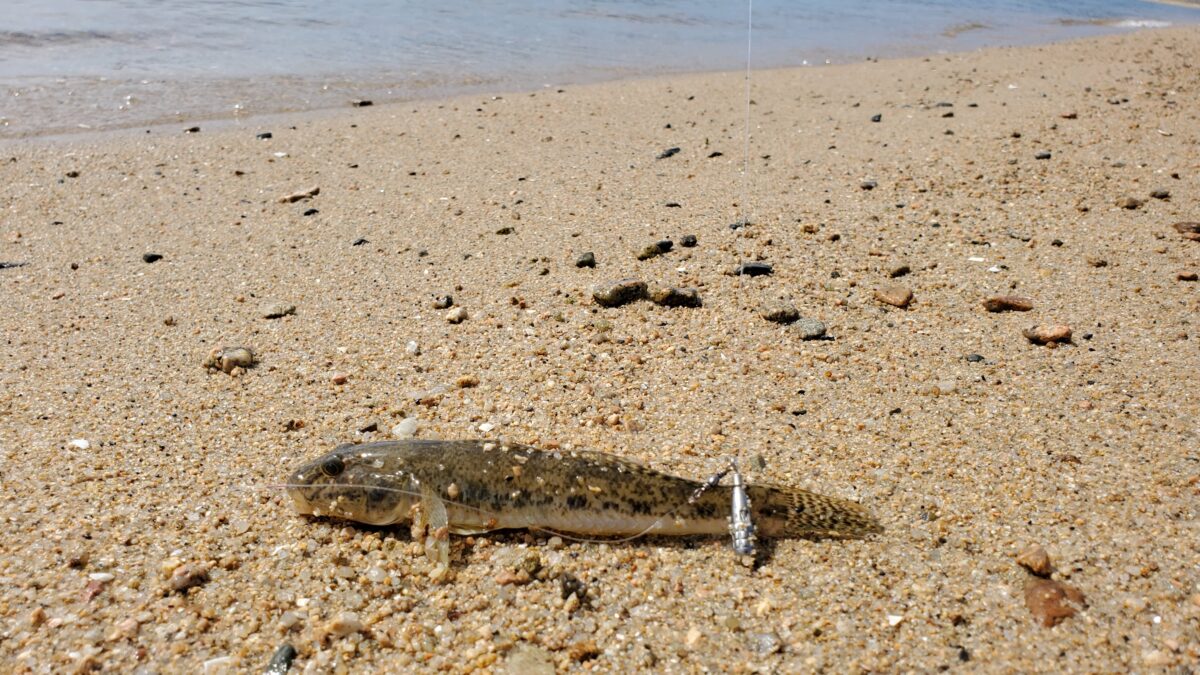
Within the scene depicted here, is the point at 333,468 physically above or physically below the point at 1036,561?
above

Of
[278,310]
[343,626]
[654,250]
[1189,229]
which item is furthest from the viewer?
[1189,229]

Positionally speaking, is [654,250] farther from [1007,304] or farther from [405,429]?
[405,429]

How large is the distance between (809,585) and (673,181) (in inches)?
210

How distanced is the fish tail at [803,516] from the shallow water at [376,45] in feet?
32.5

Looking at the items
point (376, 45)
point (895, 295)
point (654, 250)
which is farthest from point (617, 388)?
point (376, 45)

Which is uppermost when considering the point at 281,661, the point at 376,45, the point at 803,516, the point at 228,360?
the point at 376,45

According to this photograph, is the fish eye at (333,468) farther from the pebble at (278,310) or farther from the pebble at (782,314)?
the pebble at (782,314)

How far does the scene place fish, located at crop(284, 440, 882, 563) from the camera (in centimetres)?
331

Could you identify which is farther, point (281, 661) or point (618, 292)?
point (618, 292)

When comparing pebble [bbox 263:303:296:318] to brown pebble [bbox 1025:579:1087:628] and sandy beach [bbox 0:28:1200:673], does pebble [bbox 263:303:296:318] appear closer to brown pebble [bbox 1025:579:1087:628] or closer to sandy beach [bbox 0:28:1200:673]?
sandy beach [bbox 0:28:1200:673]

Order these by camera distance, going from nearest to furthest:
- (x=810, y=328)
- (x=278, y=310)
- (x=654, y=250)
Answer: (x=810, y=328) → (x=278, y=310) → (x=654, y=250)

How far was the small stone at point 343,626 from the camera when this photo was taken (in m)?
2.91

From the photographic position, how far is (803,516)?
3.34 meters

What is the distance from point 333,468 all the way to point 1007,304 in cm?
400
